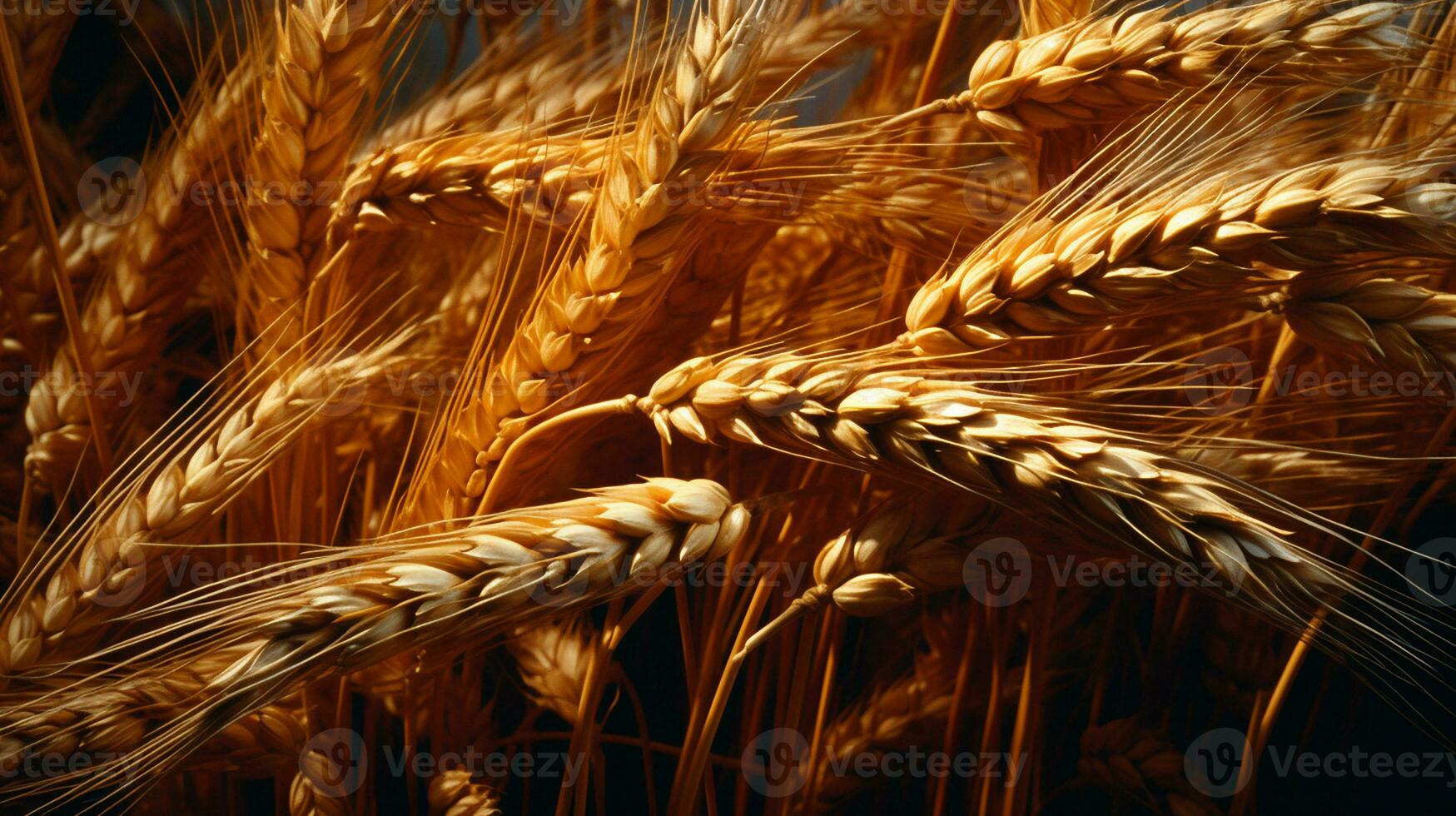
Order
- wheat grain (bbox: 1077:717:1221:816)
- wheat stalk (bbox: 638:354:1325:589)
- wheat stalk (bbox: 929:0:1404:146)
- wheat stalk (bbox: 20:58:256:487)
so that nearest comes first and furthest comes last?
wheat stalk (bbox: 638:354:1325:589) → wheat stalk (bbox: 929:0:1404:146) → wheat grain (bbox: 1077:717:1221:816) → wheat stalk (bbox: 20:58:256:487)

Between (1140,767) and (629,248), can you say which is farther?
(1140,767)

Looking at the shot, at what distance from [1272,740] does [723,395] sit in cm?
74

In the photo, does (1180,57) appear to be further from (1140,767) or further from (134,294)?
(134,294)

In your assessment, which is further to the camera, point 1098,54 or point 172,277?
point 172,277

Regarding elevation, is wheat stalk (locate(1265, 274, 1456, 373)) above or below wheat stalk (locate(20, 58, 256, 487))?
below

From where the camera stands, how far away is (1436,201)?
62cm

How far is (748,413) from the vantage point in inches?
28.4

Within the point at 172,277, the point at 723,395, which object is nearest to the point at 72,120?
the point at 172,277

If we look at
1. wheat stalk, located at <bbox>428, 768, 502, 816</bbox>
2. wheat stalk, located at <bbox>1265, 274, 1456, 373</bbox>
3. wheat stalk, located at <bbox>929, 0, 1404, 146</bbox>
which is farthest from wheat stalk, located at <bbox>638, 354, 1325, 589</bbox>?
wheat stalk, located at <bbox>428, 768, 502, 816</bbox>

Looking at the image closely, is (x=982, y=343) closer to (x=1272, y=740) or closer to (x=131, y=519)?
(x=1272, y=740)

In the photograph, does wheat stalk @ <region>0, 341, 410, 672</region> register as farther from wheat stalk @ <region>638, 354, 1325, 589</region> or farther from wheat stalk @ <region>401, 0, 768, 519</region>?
wheat stalk @ <region>638, 354, 1325, 589</region>

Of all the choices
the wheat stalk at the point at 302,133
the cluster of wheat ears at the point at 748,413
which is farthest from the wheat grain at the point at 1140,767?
the wheat stalk at the point at 302,133

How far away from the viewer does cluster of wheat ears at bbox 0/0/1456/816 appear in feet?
2.23

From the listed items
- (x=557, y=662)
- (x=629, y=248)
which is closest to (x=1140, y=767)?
(x=557, y=662)
